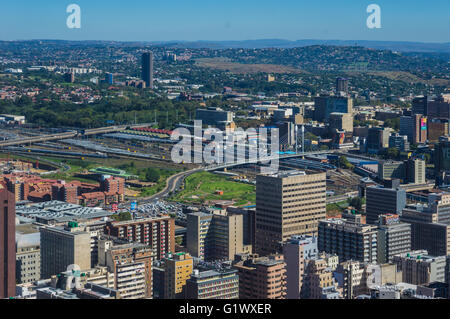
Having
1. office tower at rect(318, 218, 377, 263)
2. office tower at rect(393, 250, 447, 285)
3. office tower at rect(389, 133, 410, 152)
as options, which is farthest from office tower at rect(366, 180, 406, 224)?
office tower at rect(389, 133, 410, 152)

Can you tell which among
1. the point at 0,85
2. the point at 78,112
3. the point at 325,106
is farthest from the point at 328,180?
the point at 0,85

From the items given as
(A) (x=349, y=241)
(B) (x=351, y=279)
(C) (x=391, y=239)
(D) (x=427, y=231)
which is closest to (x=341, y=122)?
(D) (x=427, y=231)

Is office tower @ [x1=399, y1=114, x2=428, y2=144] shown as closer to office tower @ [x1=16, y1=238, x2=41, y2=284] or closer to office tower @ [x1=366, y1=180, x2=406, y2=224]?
office tower @ [x1=366, y1=180, x2=406, y2=224]

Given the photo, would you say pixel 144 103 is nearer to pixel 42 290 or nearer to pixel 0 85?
pixel 0 85

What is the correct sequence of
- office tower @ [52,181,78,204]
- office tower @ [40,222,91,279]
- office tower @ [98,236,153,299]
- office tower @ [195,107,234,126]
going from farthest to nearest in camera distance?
office tower @ [195,107,234,126] → office tower @ [52,181,78,204] → office tower @ [40,222,91,279] → office tower @ [98,236,153,299]

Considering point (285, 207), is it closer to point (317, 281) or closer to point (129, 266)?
point (317, 281)

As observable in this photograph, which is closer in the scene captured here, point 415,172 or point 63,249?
point 63,249
